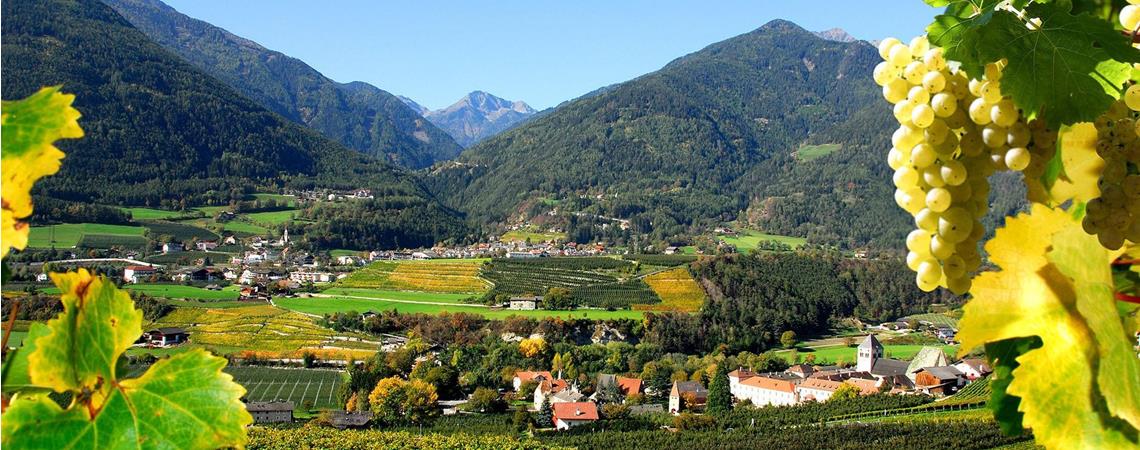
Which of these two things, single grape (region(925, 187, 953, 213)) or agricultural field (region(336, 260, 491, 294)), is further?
agricultural field (region(336, 260, 491, 294))

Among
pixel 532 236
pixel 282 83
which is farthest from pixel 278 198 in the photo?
pixel 282 83

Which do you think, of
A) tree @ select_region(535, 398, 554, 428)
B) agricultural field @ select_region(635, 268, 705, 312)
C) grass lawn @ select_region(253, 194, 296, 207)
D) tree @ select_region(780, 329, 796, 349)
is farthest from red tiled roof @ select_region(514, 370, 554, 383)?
grass lawn @ select_region(253, 194, 296, 207)

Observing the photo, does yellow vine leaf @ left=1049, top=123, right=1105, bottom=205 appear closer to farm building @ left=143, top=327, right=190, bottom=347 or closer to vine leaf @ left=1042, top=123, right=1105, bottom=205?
vine leaf @ left=1042, top=123, right=1105, bottom=205

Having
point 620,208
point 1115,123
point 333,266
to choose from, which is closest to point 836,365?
point 333,266

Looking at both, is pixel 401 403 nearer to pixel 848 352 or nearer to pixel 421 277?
pixel 421 277

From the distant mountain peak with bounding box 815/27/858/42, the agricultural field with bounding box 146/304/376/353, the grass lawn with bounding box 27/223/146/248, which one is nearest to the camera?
the agricultural field with bounding box 146/304/376/353

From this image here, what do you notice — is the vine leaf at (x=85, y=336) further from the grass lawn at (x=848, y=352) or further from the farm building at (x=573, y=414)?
the grass lawn at (x=848, y=352)
